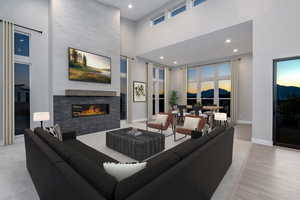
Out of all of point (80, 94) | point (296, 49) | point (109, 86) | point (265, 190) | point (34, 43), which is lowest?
point (265, 190)

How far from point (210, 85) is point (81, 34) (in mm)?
7304

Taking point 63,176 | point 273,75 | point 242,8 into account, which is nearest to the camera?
point 63,176

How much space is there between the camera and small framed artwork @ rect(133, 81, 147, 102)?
7.82 meters

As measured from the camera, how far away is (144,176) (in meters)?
1.02

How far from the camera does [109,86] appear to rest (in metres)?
5.98

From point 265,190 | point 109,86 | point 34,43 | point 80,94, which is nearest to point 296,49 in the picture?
point 265,190

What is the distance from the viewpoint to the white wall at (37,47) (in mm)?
4398

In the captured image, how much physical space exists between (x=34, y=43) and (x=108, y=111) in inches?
134

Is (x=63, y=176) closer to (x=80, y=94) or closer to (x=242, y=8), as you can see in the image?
(x=80, y=94)

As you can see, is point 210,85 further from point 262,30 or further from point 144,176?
point 144,176

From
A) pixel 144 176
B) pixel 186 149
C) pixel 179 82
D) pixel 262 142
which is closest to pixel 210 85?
pixel 179 82

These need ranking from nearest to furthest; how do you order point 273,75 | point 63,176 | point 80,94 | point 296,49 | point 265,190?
point 63,176, point 265,190, point 296,49, point 273,75, point 80,94

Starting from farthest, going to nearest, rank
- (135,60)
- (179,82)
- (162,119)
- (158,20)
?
(179,82)
(135,60)
(158,20)
(162,119)

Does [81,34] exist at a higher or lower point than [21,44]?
higher
